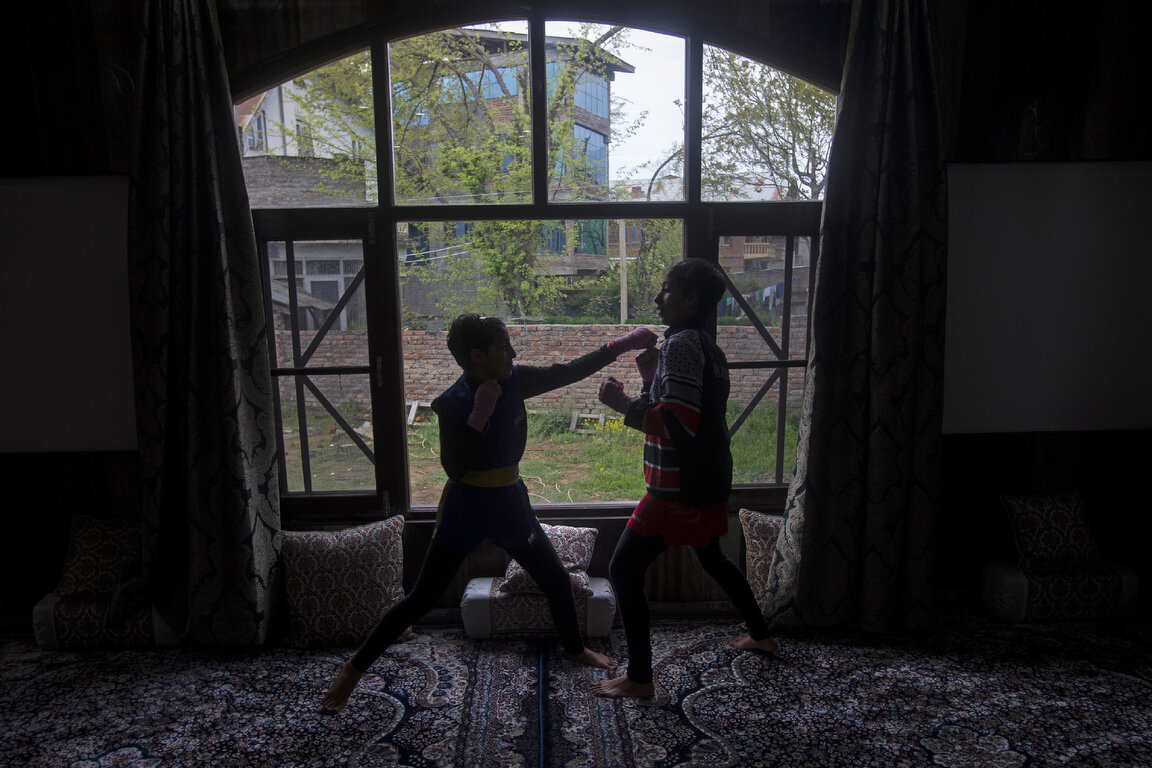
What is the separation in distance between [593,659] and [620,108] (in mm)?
2238

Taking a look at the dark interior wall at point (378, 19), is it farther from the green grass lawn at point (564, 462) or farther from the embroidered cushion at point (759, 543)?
the green grass lawn at point (564, 462)

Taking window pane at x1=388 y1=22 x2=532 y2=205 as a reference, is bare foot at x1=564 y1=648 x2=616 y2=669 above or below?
below

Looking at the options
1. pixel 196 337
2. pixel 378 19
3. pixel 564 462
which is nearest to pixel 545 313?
pixel 564 462

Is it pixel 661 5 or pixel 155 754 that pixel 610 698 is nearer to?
pixel 155 754

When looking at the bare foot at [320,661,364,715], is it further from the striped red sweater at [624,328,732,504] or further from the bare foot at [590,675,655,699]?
the striped red sweater at [624,328,732,504]

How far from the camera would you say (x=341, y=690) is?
215cm

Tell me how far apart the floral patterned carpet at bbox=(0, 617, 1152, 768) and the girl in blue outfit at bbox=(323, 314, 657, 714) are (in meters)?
0.26

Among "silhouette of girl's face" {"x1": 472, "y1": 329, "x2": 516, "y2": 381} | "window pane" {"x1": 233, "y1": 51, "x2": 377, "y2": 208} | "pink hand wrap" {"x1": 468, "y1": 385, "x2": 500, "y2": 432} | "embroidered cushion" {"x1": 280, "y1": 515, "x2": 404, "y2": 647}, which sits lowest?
"embroidered cushion" {"x1": 280, "y1": 515, "x2": 404, "y2": 647}

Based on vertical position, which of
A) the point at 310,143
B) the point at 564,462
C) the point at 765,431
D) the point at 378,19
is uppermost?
the point at 378,19

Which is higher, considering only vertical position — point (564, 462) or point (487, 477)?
point (487, 477)

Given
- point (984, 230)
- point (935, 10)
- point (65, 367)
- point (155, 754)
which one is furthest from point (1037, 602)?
point (65, 367)

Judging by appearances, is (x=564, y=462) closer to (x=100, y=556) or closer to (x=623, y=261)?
(x=623, y=261)

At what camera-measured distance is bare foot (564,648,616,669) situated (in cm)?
237

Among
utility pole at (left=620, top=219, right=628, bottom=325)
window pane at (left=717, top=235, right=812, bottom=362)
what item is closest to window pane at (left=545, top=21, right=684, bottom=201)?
window pane at (left=717, top=235, right=812, bottom=362)
